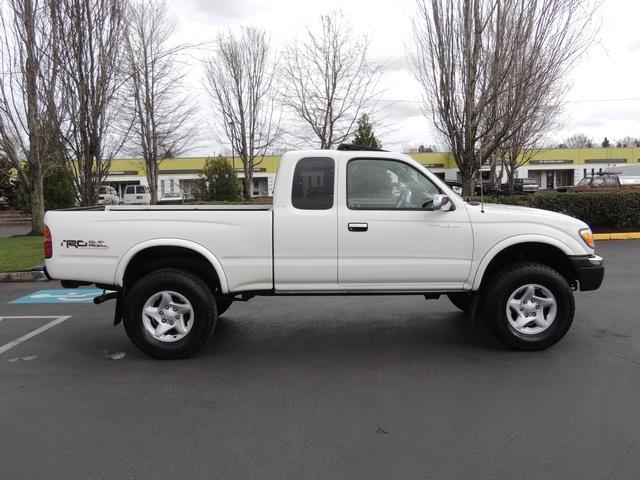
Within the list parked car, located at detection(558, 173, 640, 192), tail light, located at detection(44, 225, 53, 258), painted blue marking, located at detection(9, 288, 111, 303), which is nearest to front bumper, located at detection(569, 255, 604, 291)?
tail light, located at detection(44, 225, 53, 258)

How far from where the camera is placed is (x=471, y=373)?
4691mm

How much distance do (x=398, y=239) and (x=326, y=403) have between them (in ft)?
5.64

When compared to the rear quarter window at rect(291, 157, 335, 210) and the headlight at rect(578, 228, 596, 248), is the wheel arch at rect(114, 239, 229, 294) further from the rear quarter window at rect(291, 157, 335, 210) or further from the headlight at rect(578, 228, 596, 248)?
the headlight at rect(578, 228, 596, 248)

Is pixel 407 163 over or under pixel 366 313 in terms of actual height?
over

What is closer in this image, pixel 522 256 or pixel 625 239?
pixel 522 256

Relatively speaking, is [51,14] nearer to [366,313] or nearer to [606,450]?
[366,313]

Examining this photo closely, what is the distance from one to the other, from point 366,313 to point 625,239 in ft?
35.1

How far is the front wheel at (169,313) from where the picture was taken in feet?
16.6

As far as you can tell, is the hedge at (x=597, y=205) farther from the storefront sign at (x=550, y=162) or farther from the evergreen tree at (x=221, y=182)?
the storefront sign at (x=550, y=162)

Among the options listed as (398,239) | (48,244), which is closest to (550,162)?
(398,239)

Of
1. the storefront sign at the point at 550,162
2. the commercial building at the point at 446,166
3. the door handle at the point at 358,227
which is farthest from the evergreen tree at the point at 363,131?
the storefront sign at the point at 550,162

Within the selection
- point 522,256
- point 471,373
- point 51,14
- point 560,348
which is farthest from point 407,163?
point 51,14

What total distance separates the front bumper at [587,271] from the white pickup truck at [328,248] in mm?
11

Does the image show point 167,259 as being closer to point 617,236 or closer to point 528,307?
point 528,307
